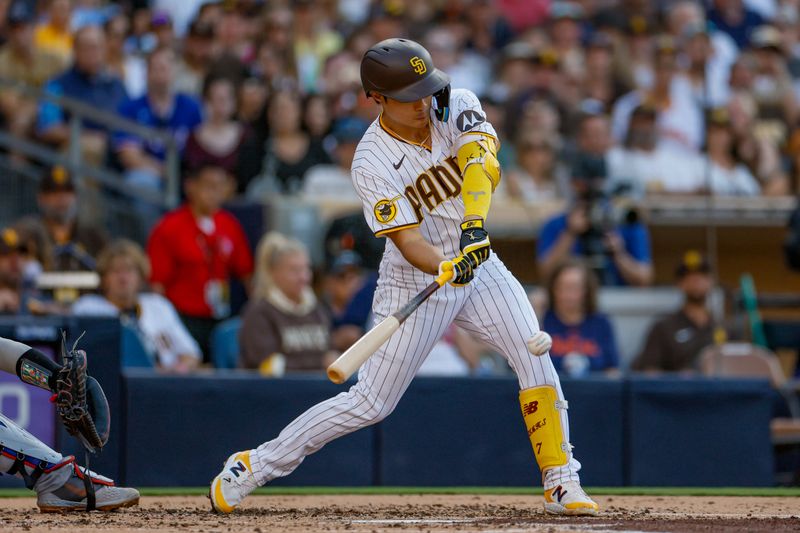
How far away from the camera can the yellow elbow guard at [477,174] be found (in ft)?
16.5

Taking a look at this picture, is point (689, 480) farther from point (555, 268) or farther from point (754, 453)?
point (555, 268)

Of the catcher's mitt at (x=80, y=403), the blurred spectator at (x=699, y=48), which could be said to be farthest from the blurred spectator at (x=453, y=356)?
the blurred spectator at (x=699, y=48)

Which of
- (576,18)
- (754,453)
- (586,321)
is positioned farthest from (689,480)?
(576,18)

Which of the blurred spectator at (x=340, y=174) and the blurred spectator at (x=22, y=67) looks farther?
the blurred spectator at (x=340, y=174)

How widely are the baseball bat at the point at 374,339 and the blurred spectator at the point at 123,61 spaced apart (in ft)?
19.0

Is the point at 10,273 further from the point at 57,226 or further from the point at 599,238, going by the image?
the point at 599,238

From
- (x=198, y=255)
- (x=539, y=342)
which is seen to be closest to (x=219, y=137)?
(x=198, y=255)

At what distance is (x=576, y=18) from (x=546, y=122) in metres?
2.55

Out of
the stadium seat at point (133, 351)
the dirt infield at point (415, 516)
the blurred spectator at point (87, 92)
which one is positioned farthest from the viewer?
the blurred spectator at point (87, 92)

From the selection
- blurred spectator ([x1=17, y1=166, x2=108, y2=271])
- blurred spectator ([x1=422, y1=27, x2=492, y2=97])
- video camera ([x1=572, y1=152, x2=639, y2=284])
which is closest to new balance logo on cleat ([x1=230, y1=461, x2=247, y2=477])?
blurred spectator ([x1=17, y1=166, x2=108, y2=271])

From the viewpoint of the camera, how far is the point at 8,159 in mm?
9062

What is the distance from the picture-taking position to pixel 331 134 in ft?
32.8

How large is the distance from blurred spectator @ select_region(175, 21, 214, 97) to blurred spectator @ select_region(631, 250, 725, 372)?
411 centimetres

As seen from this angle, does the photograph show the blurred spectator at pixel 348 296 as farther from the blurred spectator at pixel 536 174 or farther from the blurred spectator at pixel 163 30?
the blurred spectator at pixel 163 30
